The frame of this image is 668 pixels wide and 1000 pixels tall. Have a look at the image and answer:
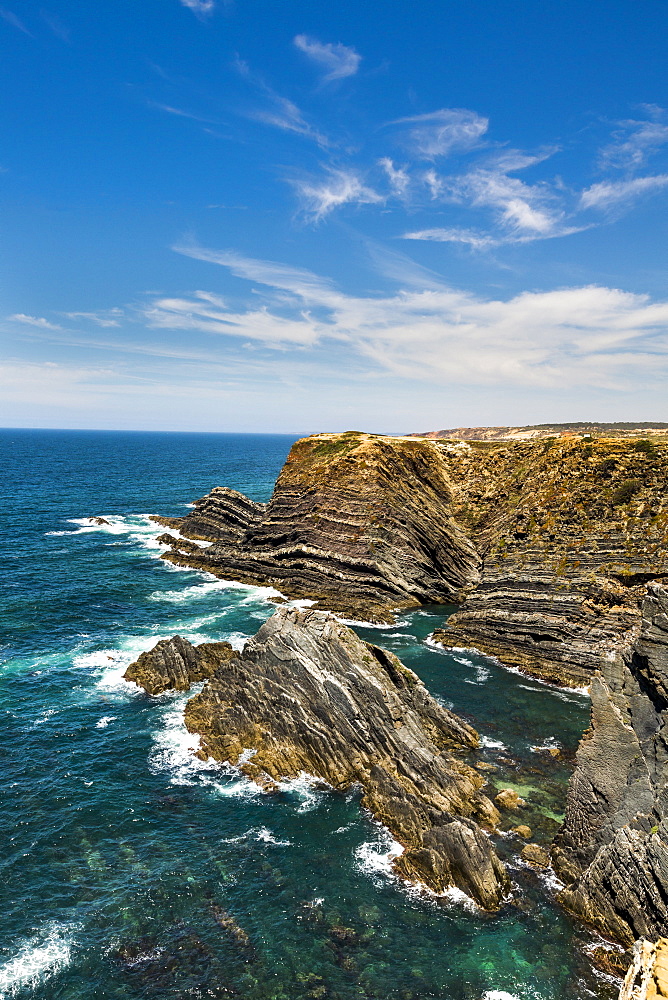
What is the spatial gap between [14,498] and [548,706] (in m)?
119

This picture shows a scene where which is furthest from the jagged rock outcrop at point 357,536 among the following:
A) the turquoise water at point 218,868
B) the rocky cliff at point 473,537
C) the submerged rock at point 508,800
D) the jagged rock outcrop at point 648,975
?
the jagged rock outcrop at point 648,975

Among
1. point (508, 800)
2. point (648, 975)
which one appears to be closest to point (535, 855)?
point (508, 800)

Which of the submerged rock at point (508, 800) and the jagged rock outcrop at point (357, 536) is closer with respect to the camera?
the submerged rock at point (508, 800)

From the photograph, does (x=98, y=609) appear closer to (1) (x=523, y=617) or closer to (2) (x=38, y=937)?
(2) (x=38, y=937)

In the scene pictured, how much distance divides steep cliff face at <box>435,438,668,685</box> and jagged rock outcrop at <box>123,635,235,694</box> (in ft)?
72.8

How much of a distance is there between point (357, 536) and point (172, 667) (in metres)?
27.1

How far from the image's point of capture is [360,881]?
23.5m

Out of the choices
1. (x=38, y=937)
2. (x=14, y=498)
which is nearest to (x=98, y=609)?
(x=38, y=937)

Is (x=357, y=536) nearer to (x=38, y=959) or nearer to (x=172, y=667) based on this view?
(x=172, y=667)

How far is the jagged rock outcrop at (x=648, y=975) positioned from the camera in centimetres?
1326

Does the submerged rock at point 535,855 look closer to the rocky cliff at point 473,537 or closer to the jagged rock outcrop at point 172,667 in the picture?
the rocky cliff at point 473,537

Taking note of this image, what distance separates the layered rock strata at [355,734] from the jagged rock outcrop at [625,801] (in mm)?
3901

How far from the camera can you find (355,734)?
3139cm

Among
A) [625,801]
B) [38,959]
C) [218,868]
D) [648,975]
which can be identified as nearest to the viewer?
[648,975]
